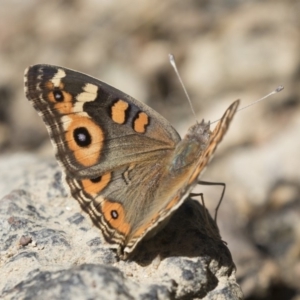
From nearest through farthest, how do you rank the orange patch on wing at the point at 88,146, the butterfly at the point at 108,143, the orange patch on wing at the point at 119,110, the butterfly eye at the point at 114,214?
the butterfly eye at the point at 114,214 < the butterfly at the point at 108,143 < the orange patch on wing at the point at 88,146 < the orange patch on wing at the point at 119,110

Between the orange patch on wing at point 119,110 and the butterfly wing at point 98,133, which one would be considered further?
the orange patch on wing at point 119,110

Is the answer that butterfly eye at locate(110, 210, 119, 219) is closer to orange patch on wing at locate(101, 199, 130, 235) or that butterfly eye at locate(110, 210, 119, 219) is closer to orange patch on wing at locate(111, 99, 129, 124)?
orange patch on wing at locate(101, 199, 130, 235)

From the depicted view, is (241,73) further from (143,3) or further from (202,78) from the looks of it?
(143,3)

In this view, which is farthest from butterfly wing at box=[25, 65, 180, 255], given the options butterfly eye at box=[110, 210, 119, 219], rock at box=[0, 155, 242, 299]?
rock at box=[0, 155, 242, 299]

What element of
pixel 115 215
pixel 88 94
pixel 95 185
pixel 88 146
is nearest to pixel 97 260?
pixel 115 215

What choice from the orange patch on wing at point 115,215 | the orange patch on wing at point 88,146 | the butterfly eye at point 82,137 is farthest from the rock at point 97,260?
the butterfly eye at point 82,137

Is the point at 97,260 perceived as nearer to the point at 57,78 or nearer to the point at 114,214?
the point at 114,214

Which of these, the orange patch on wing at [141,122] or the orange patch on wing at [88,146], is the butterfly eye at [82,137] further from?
the orange patch on wing at [141,122]
